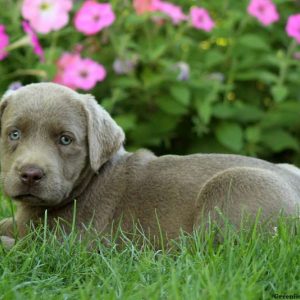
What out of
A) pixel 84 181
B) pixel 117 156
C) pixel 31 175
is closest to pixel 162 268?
pixel 31 175

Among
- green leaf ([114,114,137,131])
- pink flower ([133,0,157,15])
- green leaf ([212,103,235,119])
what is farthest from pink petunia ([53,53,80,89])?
green leaf ([212,103,235,119])

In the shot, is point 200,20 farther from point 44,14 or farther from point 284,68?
point 44,14

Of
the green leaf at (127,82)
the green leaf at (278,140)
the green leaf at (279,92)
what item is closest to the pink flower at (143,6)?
the green leaf at (127,82)

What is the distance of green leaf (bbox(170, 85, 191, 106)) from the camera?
710 cm

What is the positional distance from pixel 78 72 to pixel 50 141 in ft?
8.18

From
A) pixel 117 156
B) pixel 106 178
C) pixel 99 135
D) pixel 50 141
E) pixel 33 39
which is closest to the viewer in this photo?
pixel 50 141

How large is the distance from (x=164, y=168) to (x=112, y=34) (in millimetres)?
2881

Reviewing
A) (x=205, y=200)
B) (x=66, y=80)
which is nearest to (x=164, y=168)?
(x=205, y=200)

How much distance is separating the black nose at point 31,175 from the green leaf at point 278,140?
136 inches

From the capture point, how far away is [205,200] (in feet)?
15.2

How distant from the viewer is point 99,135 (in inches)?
190

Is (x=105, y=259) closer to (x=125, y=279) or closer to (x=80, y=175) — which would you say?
(x=125, y=279)

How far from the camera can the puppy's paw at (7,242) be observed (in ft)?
14.0

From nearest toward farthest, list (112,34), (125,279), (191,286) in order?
(191,286)
(125,279)
(112,34)
